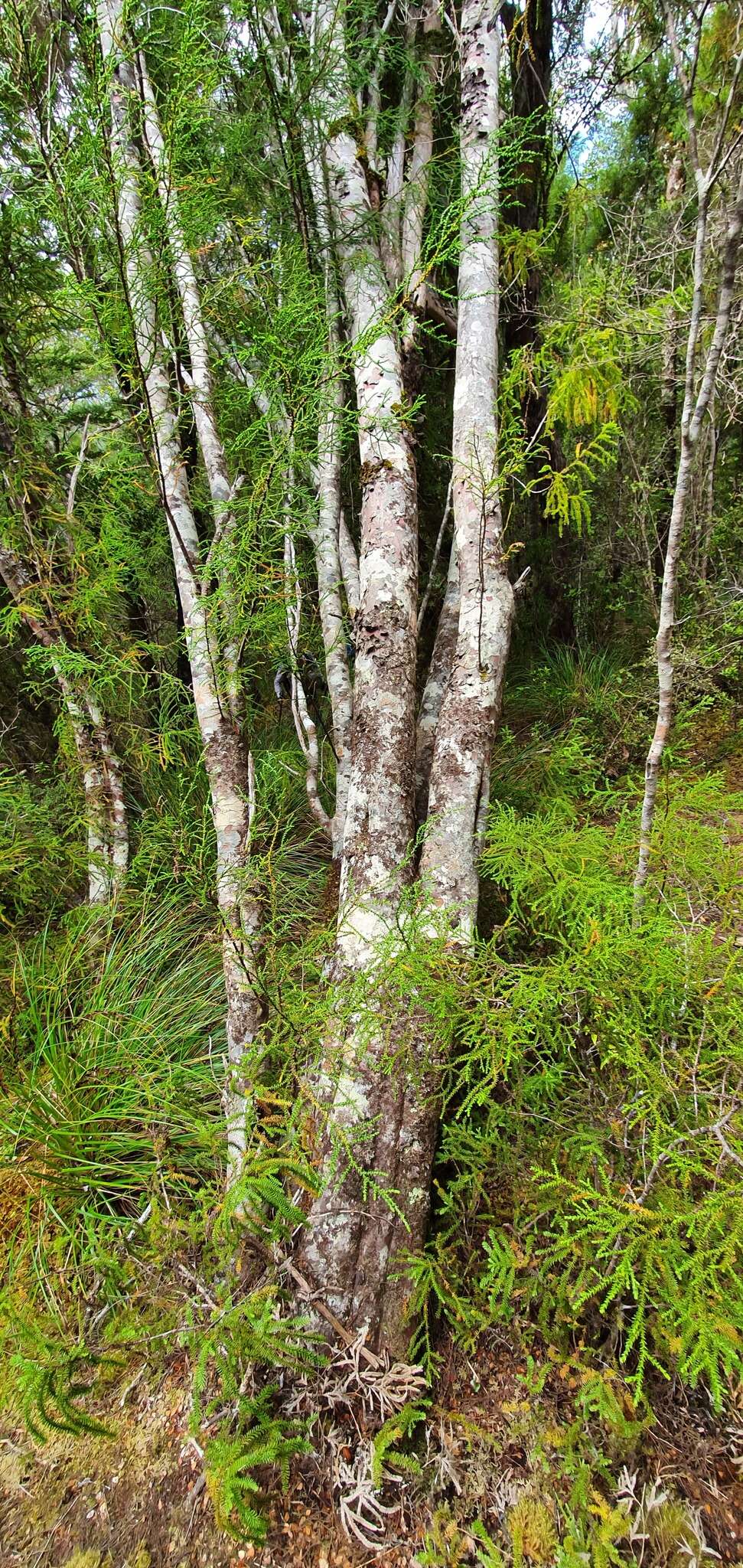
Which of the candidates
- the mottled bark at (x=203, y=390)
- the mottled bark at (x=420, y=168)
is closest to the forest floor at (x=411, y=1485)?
the mottled bark at (x=203, y=390)

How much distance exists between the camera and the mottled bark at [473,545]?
2.12m

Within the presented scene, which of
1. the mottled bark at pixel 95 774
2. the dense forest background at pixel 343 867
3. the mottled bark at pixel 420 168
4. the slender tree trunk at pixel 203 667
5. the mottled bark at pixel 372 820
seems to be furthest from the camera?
the mottled bark at pixel 420 168

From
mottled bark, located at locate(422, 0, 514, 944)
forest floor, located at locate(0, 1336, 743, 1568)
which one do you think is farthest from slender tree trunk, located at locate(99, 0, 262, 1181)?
forest floor, located at locate(0, 1336, 743, 1568)

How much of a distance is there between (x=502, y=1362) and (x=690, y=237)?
6.44m

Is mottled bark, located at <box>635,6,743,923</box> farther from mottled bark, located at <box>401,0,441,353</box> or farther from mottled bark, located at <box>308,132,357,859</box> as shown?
mottled bark, located at <box>401,0,441,353</box>

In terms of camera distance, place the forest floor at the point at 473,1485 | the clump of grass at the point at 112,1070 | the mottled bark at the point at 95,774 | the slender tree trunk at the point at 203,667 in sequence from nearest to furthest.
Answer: the forest floor at the point at 473,1485 → the clump of grass at the point at 112,1070 → the slender tree trunk at the point at 203,667 → the mottled bark at the point at 95,774

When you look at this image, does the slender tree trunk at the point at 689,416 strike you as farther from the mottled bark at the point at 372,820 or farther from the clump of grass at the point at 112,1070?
the clump of grass at the point at 112,1070

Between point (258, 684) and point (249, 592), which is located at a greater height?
point (249, 592)

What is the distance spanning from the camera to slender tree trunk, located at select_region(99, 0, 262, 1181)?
6.95ft

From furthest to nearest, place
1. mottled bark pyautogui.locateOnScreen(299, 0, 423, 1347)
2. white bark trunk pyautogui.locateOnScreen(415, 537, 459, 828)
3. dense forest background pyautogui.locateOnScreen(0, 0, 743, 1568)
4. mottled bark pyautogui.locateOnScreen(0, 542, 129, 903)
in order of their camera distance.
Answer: mottled bark pyautogui.locateOnScreen(0, 542, 129, 903) → white bark trunk pyautogui.locateOnScreen(415, 537, 459, 828) → mottled bark pyautogui.locateOnScreen(299, 0, 423, 1347) → dense forest background pyautogui.locateOnScreen(0, 0, 743, 1568)

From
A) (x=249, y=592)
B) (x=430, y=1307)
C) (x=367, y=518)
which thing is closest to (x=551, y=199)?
(x=367, y=518)

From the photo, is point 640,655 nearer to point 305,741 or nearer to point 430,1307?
point 305,741

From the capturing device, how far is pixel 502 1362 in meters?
1.53

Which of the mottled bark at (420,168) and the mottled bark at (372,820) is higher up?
the mottled bark at (420,168)
